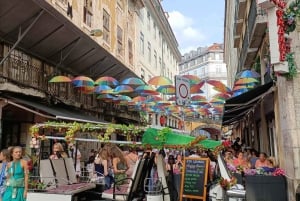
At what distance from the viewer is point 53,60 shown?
16.1 m

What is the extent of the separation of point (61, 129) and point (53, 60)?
344 inches

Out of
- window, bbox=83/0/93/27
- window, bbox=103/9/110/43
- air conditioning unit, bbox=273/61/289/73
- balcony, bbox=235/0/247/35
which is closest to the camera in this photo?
air conditioning unit, bbox=273/61/289/73

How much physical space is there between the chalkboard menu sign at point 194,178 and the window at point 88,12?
42.4 ft

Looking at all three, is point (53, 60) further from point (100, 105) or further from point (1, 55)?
point (100, 105)

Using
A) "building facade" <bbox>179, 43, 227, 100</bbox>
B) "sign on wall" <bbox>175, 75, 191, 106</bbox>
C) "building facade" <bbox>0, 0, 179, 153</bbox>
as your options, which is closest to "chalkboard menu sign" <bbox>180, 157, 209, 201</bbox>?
"sign on wall" <bbox>175, 75, 191, 106</bbox>

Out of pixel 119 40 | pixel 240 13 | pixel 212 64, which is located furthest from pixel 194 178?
pixel 212 64

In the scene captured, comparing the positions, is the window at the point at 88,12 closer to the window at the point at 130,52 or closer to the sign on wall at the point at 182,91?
the window at the point at 130,52

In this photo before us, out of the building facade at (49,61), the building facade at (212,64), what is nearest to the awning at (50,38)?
the building facade at (49,61)

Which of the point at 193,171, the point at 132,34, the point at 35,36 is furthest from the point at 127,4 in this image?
the point at 193,171

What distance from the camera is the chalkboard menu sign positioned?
863 centimetres

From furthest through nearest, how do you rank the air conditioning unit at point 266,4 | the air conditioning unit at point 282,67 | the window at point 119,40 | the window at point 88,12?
the window at point 119,40, the window at point 88,12, the air conditioning unit at point 266,4, the air conditioning unit at point 282,67

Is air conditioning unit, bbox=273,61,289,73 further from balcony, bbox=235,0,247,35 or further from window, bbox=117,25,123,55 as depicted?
window, bbox=117,25,123,55

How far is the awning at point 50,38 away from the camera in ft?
39.3

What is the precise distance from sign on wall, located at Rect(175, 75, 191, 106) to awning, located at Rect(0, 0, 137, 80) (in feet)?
21.3
